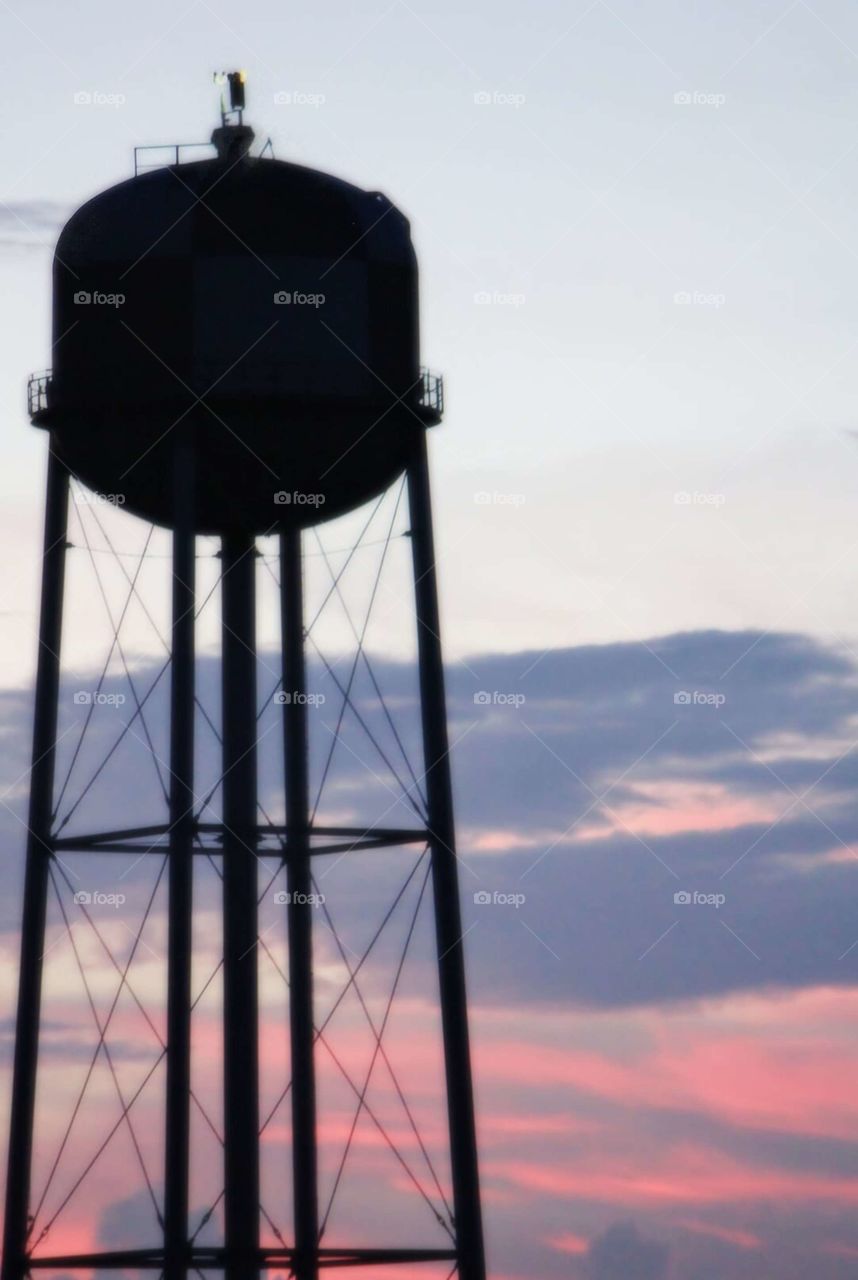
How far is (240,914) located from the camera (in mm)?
27578

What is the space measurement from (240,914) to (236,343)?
235 inches

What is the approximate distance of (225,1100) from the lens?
27109mm

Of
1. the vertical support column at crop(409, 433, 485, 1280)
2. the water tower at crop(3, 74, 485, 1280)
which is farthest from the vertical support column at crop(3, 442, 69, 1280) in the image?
the vertical support column at crop(409, 433, 485, 1280)

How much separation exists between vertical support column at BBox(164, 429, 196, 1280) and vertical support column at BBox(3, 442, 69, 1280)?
1.65 meters

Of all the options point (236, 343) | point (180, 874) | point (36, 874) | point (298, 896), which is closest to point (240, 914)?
point (298, 896)

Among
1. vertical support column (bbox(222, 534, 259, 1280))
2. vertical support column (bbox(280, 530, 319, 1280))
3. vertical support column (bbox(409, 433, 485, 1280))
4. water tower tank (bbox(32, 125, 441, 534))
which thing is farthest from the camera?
vertical support column (bbox(280, 530, 319, 1280))

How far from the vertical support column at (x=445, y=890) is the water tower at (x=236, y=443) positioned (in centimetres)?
2

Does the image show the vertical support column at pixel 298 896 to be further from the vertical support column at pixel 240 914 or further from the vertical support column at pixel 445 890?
the vertical support column at pixel 445 890

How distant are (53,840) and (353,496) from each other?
454 centimetres

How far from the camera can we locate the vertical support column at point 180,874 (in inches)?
955

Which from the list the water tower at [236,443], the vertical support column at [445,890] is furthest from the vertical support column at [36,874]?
the vertical support column at [445,890]

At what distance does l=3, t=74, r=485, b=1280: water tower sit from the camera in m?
25.6

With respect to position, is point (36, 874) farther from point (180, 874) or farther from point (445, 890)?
point (445, 890)

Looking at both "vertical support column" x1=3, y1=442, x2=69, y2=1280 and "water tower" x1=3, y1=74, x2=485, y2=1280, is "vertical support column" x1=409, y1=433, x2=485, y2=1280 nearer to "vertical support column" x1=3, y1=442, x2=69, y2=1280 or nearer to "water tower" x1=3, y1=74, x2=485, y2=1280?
"water tower" x1=3, y1=74, x2=485, y2=1280
